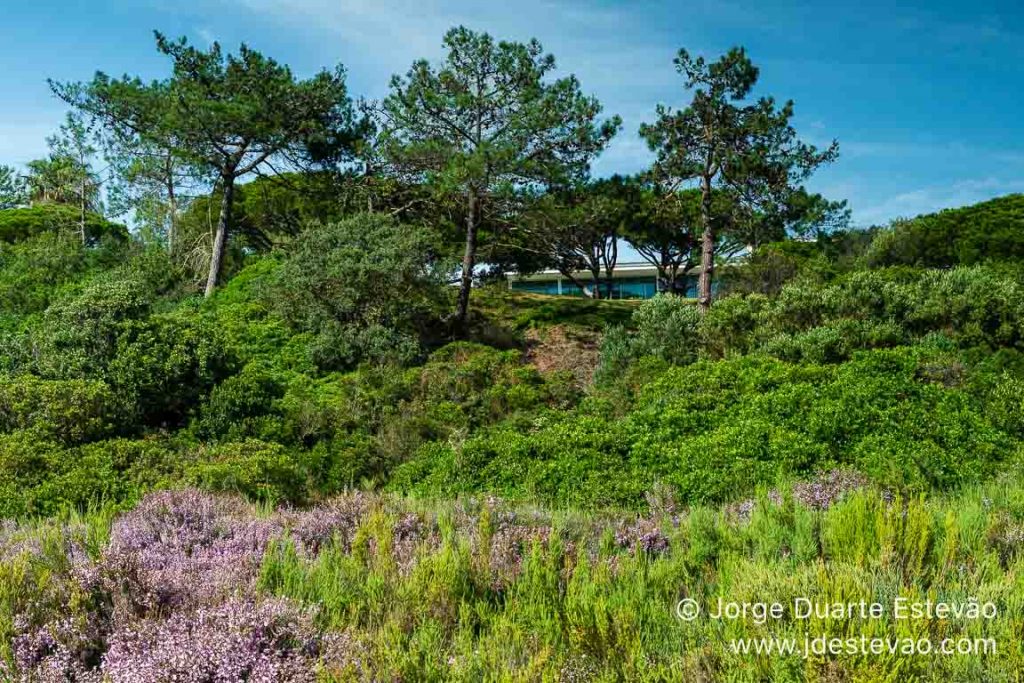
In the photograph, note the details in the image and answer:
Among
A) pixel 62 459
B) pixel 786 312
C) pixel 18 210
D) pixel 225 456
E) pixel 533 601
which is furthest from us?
pixel 18 210

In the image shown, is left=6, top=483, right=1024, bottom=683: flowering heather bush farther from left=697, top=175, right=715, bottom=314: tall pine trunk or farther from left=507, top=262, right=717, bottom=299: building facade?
left=507, top=262, right=717, bottom=299: building facade

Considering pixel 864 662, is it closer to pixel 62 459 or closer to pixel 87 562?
pixel 87 562

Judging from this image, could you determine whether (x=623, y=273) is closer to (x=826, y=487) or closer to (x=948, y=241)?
(x=948, y=241)

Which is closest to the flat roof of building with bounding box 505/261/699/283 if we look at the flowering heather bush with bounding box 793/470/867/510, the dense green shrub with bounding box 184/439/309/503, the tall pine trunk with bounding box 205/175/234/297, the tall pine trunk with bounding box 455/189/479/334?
the tall pine trunk with bounding box 205/175/234/297

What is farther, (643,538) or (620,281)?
(620,281)

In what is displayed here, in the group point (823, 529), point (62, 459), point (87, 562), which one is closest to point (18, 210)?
point (62, 459)

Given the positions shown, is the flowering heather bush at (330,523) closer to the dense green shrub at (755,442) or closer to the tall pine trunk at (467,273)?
the dense green shrub at (755,442)

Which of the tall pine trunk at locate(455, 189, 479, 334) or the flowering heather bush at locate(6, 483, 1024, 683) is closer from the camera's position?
the flowering heather bush at locate(6, 483, 1024, 683)

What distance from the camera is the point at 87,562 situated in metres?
3.85

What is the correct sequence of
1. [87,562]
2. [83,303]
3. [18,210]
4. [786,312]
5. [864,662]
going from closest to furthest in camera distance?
1. [864,662]
2. [87,562]
3. [83,303]
4. [786,312]
5. [18,210]

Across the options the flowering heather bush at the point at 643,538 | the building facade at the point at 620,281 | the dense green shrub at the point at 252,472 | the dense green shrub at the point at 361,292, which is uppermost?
the building facade at the point at 620,281

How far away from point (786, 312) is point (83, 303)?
12766mm

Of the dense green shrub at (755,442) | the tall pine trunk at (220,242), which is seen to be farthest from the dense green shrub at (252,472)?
the tall pine trunk at (220,242)

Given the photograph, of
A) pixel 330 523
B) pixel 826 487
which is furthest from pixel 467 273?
pixel 330 523
